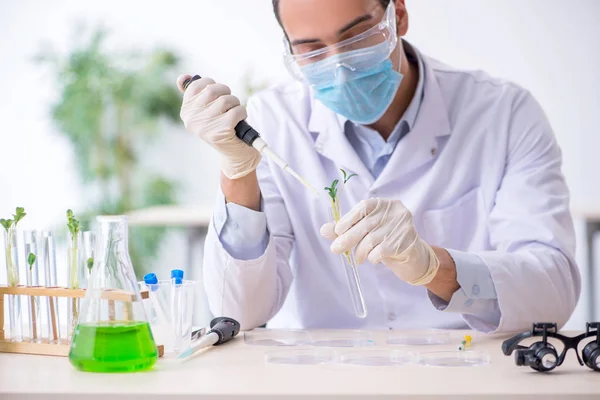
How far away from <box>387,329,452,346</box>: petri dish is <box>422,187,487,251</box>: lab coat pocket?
16.4 inches

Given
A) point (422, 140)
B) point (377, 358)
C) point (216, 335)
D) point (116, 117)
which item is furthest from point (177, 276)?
point (116, 117)

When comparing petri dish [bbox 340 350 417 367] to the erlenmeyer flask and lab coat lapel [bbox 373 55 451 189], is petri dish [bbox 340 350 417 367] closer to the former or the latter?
the erlenmeyer flask

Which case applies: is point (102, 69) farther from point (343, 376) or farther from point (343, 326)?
point (343, 376)

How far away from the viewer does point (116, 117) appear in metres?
5.54

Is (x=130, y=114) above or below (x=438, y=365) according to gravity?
above

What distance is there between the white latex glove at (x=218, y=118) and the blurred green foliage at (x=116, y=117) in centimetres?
389

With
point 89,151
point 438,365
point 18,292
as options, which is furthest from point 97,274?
point 89,151

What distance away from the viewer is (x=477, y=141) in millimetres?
1895

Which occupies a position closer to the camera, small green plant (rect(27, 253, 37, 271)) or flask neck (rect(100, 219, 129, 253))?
flask neck (rect(100, 219, 129, 253))

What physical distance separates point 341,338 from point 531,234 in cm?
59

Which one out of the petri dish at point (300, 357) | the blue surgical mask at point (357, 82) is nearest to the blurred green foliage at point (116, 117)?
the blue surgical mask at point (357, 82)

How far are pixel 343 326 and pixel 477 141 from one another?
0.58m

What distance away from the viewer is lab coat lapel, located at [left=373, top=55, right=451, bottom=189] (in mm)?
1870

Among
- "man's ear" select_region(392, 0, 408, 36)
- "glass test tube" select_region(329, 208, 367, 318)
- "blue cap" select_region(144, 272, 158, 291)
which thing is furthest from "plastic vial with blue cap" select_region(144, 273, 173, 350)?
"man's ear" select_region(392, 0, 408, 36)
